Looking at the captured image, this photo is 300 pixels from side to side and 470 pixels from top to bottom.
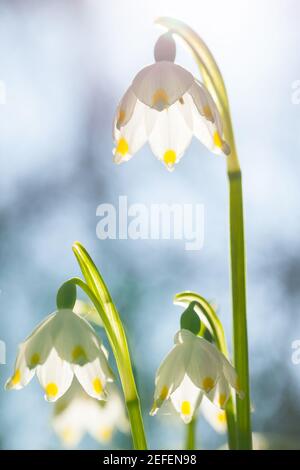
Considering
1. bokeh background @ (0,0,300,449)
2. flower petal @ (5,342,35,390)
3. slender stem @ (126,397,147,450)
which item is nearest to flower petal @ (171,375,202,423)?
slender stem @ (126,397,147,450)

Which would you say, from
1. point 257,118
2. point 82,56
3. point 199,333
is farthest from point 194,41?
point 82,56

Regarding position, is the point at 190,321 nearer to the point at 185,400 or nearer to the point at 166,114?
the point at 185,400

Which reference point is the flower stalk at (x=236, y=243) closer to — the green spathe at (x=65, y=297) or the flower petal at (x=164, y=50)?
the flower petal at (x=164, y=50)

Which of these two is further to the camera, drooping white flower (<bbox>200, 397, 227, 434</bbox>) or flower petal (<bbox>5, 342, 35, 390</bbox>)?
drooping white flower (<bbox>200, 397, 227, 434</bbox>)

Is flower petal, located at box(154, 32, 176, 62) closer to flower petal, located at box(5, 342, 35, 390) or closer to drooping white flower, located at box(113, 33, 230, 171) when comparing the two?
drooping white flower, located at box(113, 33, 230, 171)

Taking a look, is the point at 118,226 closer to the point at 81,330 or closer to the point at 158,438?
the point at 158,438

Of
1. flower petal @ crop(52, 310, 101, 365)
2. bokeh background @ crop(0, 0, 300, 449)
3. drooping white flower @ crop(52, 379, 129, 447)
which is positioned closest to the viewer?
flower petal @ crop(52, 310, 101, 365)

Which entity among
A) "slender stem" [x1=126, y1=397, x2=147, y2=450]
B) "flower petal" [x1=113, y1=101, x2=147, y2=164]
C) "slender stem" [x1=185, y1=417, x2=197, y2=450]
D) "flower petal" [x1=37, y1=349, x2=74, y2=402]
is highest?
"flower petal" [x1=113, y1=101, x2=147, y2=164]

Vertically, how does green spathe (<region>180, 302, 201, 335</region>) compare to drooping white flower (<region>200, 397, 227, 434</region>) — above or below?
above
